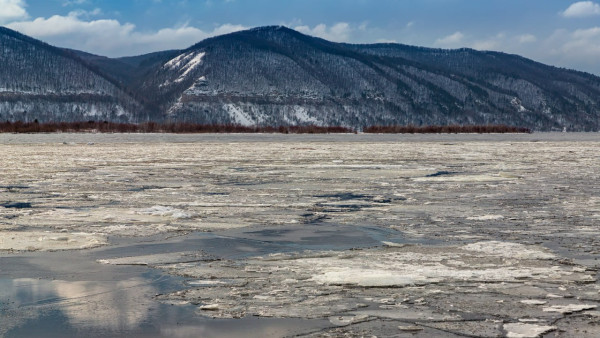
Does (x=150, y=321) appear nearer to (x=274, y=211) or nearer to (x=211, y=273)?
(x=211, y=273)

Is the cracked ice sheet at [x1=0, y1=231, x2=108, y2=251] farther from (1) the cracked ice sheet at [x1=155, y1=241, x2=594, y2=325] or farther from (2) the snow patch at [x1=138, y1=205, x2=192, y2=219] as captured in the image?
(2) the snow patch at [x1=138, y1=205, x2=192, y2=219]

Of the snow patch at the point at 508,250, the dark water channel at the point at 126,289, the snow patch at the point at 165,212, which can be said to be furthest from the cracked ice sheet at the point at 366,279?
the snow patch at the point at 165,212

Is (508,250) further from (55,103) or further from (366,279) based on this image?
(55,103)

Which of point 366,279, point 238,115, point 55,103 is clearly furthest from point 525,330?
point 55,103

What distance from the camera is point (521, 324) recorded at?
588 centimetres

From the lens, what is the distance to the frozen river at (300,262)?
603cm

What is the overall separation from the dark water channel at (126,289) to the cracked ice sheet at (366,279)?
0.29 m

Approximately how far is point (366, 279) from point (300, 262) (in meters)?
1.17

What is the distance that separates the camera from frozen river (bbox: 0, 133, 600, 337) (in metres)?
6.03

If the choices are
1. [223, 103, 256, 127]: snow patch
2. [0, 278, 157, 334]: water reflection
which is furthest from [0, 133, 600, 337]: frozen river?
[223, 103, 256, 127]: snow patch

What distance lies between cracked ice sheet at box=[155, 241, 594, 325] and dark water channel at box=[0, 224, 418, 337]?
29 centimetres

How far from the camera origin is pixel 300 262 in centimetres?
847

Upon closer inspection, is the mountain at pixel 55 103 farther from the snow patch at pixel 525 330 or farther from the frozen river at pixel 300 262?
the snow patch at pixel 525 330

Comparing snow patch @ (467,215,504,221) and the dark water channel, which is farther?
snow patch @ (467,215,504,221)
